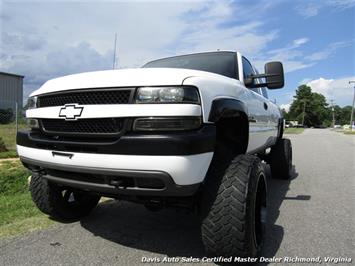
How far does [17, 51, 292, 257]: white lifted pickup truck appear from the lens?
257 cm

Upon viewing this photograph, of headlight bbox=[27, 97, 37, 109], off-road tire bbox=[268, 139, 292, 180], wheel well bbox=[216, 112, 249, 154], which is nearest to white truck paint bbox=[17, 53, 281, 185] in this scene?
headlight bbox=[27, 97, 37, 109]

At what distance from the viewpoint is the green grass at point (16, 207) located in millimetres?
3936

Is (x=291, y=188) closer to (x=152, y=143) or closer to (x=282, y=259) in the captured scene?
(x=282, y=259)

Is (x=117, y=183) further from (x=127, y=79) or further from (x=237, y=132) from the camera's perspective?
(x=237, y=132)

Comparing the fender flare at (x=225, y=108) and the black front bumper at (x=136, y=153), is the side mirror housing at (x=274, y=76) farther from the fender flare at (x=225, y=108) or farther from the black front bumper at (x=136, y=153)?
the black front bumper at (x=136, y=153)

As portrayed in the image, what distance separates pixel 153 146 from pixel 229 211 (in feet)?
2.53

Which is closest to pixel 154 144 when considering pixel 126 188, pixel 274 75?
pixel 126 188

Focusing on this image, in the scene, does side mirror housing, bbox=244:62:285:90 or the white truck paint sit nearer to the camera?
the white truck paint

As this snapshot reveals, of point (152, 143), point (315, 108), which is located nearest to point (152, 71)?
point (152, 143)

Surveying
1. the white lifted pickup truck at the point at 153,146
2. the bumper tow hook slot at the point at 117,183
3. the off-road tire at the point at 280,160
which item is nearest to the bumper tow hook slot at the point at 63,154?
the white lifted pickup truck at the point at 153,146

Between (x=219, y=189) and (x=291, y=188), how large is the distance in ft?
12.3

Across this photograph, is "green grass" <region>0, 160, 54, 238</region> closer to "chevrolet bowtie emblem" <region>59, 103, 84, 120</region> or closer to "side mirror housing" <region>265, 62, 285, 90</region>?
"chevrolet bowtie emblem" <region>59, 103, 84, 120</region>

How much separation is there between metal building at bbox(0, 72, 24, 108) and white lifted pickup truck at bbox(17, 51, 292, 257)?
4037cm

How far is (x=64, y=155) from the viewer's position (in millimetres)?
2936
